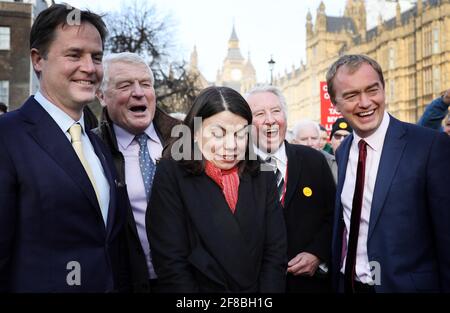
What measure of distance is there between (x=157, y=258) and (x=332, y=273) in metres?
1.39

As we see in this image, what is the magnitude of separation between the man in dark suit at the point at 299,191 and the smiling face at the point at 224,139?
3.09ft

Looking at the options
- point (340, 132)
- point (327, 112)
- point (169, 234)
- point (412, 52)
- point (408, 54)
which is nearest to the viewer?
point (169, 234)

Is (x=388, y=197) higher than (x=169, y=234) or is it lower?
higher

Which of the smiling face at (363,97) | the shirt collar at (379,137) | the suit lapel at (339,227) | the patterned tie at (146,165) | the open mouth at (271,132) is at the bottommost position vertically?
the suit lapel at (339,227)

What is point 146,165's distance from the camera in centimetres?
330

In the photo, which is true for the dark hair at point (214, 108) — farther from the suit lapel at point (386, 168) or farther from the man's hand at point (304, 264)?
the man's hand at point (304, 264)

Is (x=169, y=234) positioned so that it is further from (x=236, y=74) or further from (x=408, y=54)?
(x=236, y=74)

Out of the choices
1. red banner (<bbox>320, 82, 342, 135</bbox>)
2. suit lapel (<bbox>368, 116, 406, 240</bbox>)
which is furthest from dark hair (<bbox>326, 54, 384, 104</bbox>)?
red banner (<bbox>320, 82, 342, 135</bbox>)

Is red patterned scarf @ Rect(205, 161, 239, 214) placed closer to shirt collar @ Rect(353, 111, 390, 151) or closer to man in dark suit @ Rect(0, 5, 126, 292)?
man in dark suit @ Rect(0, 5, 126, 292)

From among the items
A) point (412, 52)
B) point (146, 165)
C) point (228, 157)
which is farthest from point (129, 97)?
point (412, 52)

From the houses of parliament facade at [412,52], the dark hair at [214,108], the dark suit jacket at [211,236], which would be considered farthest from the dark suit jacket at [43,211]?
the houses of parliament facade at [412,52]

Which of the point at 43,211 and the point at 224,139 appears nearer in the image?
the point at 43,211

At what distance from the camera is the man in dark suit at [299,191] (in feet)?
10.9

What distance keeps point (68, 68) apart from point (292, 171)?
1.83 meters
